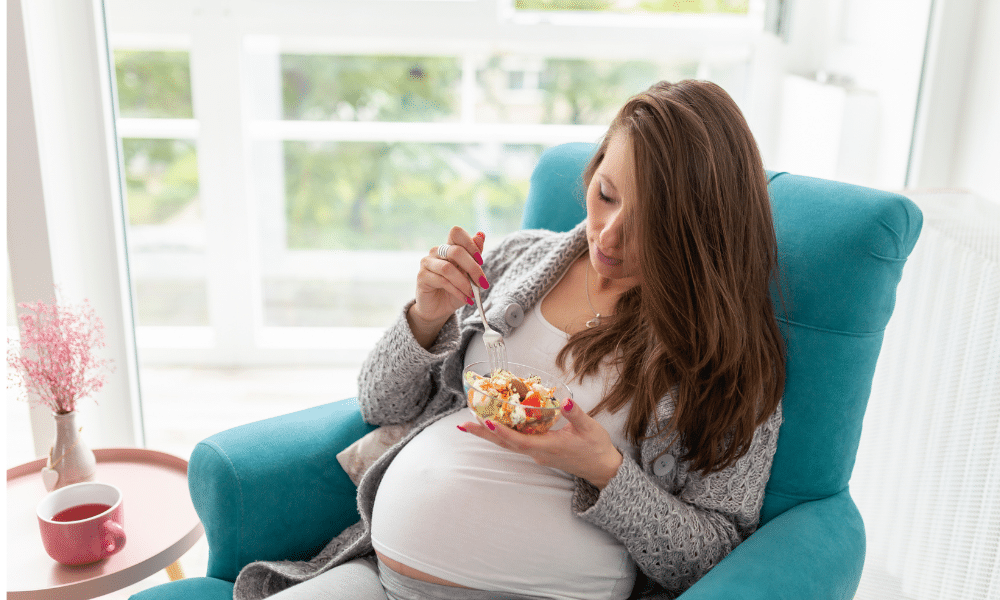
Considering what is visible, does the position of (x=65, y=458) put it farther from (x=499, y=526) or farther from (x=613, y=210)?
(x=613, y=210)

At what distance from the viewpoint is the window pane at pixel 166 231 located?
2.85 m

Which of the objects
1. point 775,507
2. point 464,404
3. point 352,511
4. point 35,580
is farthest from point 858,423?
point 35,580

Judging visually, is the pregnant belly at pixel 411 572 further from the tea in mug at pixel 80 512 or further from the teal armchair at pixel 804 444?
the tea in mug at pixel 80 512

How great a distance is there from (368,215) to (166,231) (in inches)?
32.0

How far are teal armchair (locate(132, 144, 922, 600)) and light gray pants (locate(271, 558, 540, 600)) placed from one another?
14 cm

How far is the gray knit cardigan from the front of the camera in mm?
1001

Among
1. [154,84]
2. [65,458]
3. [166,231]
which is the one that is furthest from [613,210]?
[166,231]

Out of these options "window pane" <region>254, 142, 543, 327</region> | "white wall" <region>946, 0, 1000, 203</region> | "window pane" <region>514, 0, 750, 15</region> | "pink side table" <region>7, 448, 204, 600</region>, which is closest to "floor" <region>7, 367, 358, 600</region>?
"window pane" <region>254, 142, 543, 327</region>

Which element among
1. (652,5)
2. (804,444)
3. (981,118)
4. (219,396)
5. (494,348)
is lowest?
(219,396)

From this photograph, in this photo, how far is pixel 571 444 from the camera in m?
0.93

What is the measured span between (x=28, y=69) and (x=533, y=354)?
120 centimetres

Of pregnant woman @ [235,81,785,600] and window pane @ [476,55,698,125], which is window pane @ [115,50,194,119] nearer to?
window pane @ [476,55,698,125]

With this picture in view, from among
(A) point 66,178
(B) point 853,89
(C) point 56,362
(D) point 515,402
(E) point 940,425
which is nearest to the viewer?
(D) point 515,402

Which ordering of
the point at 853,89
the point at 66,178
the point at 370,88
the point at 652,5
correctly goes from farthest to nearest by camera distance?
the point at 370,88 → the point at 652,5 → the point at 853,89 → the point at 66,178
